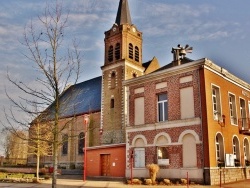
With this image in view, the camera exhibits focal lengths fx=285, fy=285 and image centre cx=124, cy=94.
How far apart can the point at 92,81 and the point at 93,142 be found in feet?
36.5

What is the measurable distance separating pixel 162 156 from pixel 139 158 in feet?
6.26

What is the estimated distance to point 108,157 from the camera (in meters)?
24.3

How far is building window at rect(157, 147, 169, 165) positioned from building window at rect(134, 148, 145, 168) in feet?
4.35

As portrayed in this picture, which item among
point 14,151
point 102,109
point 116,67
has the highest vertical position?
point 116,67

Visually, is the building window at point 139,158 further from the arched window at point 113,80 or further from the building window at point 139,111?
the arched window at point 113,80

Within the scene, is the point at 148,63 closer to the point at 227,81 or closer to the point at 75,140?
the point at 75,140

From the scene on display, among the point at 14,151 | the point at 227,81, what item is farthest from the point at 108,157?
the point at 14,151

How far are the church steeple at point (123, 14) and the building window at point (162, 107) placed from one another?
18.4 m

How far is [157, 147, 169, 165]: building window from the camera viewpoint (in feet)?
63.6

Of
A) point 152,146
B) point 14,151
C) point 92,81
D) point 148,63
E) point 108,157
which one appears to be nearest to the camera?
point 152,146

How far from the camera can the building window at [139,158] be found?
20572 mm

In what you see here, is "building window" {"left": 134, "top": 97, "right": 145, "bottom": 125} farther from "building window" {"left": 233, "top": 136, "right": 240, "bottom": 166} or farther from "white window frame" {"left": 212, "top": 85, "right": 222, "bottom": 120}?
"building window" {"left": 233, "top": 136, "right": 240, "bottom": 166}

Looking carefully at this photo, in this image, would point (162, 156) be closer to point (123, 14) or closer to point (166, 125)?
point (166, 125)

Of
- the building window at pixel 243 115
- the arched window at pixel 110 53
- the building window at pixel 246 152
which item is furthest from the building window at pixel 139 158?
the arched window at pixel 110 53
